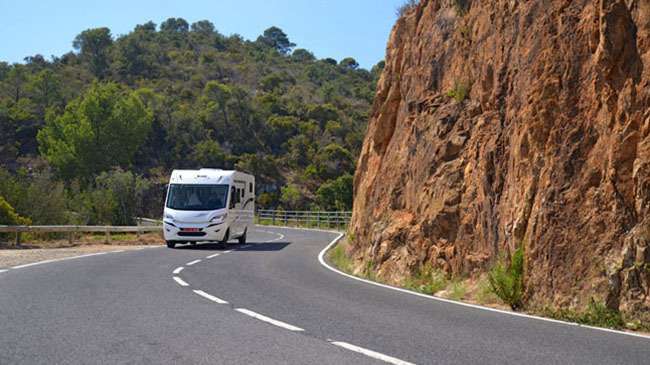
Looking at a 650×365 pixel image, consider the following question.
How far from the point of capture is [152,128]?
252 feet

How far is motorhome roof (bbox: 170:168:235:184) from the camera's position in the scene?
2386 centimetres

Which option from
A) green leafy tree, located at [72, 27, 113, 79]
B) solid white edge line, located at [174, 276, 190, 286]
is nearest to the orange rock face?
solid white edge line, located at [174, 276, 190, 286]

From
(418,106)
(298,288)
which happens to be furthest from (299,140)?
(298,288)

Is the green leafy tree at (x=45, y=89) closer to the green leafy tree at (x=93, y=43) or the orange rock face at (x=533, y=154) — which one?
the green leafy tree at (x=93, y=43)

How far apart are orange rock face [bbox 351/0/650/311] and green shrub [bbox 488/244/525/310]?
145 millimetres

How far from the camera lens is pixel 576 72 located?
10.0 meters

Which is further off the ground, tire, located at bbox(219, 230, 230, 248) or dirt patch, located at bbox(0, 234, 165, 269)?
tire, located at bbox(219, 230, 230, 248)

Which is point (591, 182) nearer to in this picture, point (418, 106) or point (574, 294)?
point (574, 294)

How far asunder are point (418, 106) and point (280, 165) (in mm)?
60242

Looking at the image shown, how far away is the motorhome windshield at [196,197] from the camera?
23.2 metres

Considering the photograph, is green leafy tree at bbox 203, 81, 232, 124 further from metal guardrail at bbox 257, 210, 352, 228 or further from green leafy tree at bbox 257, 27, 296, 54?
green leafy tree at bbox 257, 27, 296, 54

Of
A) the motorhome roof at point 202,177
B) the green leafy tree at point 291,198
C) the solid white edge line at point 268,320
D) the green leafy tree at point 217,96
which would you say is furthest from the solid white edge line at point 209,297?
the green leafy tree at point 217,96

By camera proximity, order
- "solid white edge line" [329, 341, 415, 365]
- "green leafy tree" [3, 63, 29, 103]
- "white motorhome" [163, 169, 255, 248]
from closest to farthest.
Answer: "solid white edge line" [329, 341, 415, 365] < "white motorhome" [163, 169, 255, 248] < "green leafy tree" [3, 63, 29, 103]

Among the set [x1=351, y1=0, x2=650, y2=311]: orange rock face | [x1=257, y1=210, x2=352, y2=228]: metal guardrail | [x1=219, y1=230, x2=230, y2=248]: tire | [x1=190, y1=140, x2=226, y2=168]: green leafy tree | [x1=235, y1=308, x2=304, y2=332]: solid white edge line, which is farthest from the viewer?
[x1=190, y1=140, x2=226, y2=168]: green leafy tree
